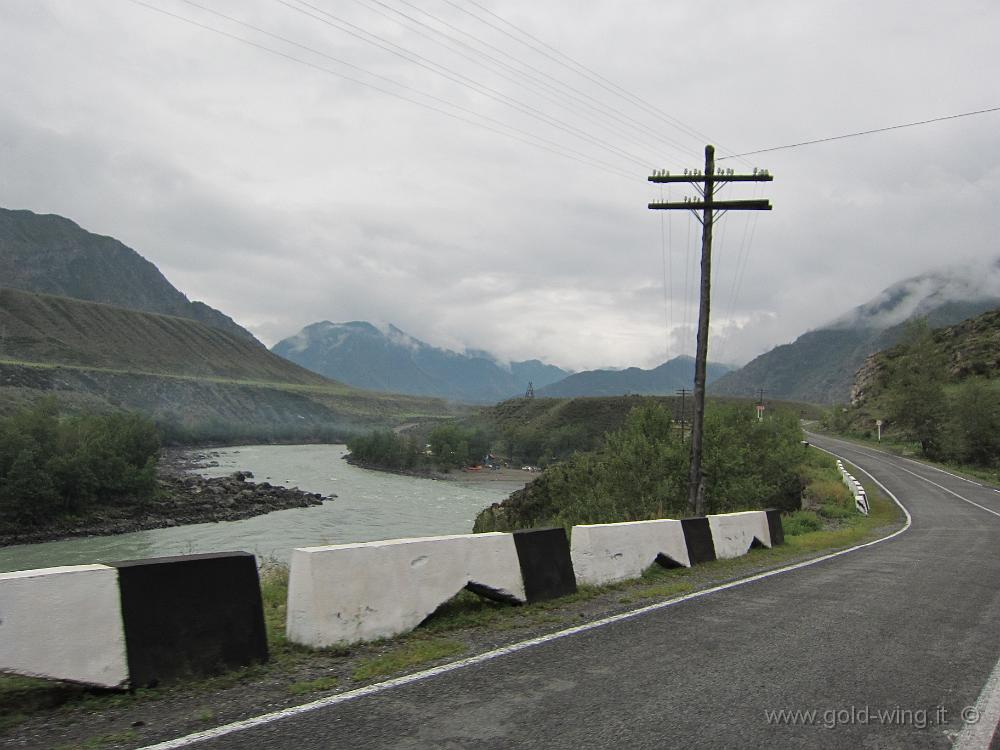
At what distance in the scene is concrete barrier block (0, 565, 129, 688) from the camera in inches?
155

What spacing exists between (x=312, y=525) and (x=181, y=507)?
1402cm

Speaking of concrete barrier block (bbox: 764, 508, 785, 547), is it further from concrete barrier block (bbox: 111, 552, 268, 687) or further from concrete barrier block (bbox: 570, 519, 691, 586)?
concrete barrier block (bbox: 111, 552, 268, 687)

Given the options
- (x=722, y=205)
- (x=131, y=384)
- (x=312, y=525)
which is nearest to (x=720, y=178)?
(x=722, y=205)

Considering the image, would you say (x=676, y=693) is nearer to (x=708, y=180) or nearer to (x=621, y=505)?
(x=708, y=180)

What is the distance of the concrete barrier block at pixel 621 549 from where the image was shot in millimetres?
8648

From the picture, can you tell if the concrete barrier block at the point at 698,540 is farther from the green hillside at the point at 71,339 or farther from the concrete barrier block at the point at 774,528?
the green hillside at the point at 71,339

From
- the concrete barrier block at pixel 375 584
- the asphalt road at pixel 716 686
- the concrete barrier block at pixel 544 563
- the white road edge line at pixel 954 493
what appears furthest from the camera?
the white road edge line at pixel 954 493

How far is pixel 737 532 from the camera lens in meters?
12.9

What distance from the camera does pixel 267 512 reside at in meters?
51.8

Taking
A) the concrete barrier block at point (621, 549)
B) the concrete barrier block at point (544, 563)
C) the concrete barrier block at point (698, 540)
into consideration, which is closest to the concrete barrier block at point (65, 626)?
the concrete barrier block at point (544, 563)

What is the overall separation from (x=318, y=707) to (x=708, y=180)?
663 inches

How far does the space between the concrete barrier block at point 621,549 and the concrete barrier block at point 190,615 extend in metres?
4.40

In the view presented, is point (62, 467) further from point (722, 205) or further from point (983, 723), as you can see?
point (983, 723)

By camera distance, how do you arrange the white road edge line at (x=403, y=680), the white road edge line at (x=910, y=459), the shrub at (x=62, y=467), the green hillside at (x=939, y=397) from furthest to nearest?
the green hillside at (x=939, y=397), the shrub at (x=62, y=467), the white road edge line at (x=910, y=459), the white road edge line at (x=403, y=680)
